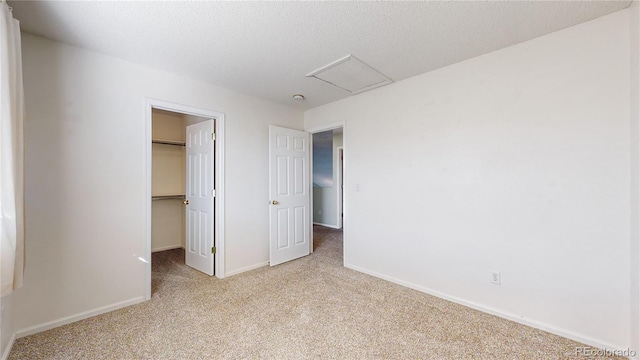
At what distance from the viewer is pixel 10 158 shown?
140 centimetres

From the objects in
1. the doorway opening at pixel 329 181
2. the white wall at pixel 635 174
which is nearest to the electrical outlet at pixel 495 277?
the white wall at pixel 635 174

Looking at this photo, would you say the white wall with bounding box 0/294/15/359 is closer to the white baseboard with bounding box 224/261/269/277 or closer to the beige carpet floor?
the beige carpet floor

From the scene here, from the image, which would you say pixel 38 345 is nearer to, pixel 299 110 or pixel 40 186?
pixel 40 186

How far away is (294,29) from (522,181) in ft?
7.11

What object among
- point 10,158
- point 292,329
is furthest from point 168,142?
point 292,329

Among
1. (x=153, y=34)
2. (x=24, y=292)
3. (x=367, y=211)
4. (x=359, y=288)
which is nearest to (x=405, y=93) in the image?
(x=367, y=211)

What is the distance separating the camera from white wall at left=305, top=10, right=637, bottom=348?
1.78 meters

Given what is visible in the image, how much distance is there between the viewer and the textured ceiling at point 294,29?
1676 mm

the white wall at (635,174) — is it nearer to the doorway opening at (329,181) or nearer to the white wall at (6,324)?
the white wall at (6,324)

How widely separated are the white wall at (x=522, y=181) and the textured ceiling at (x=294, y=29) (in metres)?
0.27

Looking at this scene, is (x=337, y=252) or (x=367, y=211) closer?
(x=367, y=211)

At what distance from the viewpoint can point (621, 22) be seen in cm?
174

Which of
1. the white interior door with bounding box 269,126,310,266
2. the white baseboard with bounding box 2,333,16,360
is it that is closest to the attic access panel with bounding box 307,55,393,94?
the white interior door with bounding box 269,126,310,266

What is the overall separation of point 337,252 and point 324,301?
1638 mm
